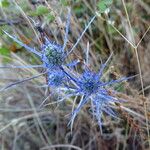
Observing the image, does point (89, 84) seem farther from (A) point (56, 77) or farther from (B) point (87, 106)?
(B) point (87, 106)

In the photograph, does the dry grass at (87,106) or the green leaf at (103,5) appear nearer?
the green leaf at (103,5)

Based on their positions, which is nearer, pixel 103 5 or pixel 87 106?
pixel 103 5

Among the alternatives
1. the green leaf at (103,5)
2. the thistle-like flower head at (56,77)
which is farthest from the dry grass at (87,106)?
the thistle-like flower head at (56,77)

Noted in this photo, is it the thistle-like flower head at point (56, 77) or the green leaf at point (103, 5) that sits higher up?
the green leaf at point (103, 5)

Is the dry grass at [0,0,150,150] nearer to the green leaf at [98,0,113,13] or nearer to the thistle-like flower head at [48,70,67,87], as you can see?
the green leaf at [98,0,113,13]

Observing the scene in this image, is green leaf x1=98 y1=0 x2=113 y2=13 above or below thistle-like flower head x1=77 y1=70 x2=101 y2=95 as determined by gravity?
above

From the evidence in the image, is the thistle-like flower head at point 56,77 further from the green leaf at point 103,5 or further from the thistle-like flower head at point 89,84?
the green leaf at point 103,5

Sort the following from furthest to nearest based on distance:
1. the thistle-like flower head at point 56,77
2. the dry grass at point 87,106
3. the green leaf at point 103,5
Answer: the dry grass at point 87,106
the green leaf at point 103,5
the thistle-like flower head at point 56,77

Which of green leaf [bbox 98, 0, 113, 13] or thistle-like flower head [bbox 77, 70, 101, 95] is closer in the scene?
thistle-like flower head [bbox 77, 70, 101, 95]

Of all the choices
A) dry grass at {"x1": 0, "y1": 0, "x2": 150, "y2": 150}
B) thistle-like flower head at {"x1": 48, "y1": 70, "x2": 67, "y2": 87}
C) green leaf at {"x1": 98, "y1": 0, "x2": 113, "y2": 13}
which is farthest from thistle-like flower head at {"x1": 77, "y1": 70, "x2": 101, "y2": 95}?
dry grass at {"x1": 0, "y1": 0, "x2": 150, "y2": 150}

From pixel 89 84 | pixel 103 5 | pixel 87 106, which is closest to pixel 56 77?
pixel 89 84

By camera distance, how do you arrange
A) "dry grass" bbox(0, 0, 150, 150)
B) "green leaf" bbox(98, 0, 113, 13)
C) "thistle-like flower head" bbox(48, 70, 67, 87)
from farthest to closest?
"dry grass" bbox(0, 0, 150, 150), "green leaf" bbox(98, 0, 113, 13), "thistle-like flower head" bbox(48, 70, 67, 87)

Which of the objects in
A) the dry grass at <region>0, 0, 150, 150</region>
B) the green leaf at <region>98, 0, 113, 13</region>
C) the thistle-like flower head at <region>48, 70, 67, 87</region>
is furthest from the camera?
the dry grass at <region>0, 0, 150, 150</region>
